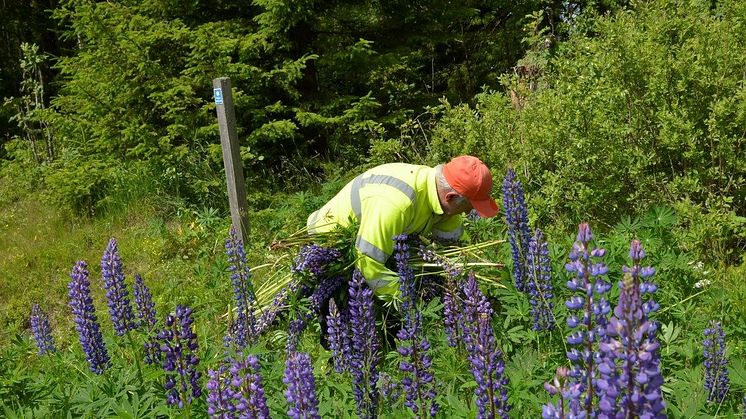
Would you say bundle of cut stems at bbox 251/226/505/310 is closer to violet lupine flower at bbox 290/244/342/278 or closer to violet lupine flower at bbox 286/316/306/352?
violet lupine flower at bbox 290/244/342/278

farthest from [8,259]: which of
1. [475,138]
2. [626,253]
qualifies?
[626,253]

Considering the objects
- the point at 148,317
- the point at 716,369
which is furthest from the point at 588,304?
the point at 148,317

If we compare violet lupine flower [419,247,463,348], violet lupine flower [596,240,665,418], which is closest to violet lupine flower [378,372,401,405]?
A: violet lupine flower [419,247,463,348]

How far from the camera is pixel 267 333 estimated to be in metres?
4.13

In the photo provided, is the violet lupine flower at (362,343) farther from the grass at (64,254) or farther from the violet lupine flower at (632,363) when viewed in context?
the grass at (64,254)

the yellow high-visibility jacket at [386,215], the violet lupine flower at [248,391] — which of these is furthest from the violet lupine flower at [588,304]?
the yellow high-visibility jacket at [386,215]

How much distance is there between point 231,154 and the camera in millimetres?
6289

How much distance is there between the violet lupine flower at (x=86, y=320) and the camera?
3.32 metres

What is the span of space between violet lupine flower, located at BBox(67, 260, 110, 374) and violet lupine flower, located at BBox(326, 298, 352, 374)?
3.80ft

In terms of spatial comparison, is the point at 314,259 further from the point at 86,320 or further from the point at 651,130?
→ the point at 651,130

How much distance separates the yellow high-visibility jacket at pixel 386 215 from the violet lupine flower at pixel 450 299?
22cm

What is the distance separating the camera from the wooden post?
6.17m

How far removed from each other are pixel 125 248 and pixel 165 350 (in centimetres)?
484

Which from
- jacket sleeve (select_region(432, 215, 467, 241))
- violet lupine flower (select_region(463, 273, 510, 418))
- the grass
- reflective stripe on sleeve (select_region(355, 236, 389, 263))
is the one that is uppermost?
violet lupine flower (select_region(463, 273, 510, 418))
